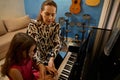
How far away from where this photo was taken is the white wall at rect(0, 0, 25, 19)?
132 inches

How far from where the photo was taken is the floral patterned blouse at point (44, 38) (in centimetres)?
131

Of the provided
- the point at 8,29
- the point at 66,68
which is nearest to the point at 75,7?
the point at 8,29

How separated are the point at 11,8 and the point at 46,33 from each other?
277cm

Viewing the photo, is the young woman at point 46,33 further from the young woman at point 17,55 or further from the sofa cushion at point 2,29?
the sofa cushion at point 2,29

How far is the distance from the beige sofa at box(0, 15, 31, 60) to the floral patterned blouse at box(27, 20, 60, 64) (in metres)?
1.53

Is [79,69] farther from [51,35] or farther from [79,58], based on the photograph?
[51,35]

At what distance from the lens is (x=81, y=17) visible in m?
3.33

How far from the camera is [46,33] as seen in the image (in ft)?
4.40

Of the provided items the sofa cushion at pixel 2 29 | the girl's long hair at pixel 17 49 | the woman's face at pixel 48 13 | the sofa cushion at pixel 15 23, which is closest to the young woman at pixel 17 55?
the girl's long hair at pixel 17 49

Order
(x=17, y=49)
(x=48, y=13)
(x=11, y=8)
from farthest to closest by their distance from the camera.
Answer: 1. (x=11, y=8)
2. (x=48, y=13)
3. (x=17, y=49)

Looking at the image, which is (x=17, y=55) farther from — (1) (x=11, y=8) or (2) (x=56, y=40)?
(1) (x=11, y=8)

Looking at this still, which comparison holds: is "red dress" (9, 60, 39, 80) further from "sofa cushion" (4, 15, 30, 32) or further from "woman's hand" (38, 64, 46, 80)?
"sofa cushion" (4, 15, 30, 32)

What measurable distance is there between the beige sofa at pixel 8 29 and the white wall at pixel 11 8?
0.39 metres

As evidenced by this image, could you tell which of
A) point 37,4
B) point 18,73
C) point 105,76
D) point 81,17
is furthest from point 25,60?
point 37,4
